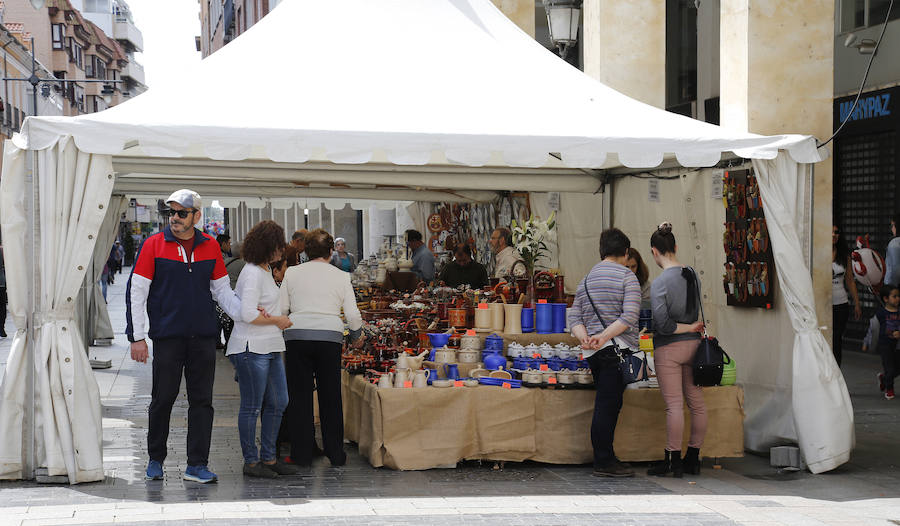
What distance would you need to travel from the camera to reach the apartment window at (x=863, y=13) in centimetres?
1620

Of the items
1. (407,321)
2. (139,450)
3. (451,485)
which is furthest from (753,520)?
(139,450)

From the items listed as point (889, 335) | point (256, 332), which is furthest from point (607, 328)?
point (889, 335)

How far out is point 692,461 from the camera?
7934 mm

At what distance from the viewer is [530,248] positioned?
422 inches

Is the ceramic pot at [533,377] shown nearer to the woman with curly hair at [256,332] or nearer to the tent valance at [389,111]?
the tent valance at [389,111]

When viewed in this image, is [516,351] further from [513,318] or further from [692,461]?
[692,461]

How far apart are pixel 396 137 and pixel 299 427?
2.14 meters

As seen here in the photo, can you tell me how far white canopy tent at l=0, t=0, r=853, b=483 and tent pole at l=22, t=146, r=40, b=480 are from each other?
1 centimetres

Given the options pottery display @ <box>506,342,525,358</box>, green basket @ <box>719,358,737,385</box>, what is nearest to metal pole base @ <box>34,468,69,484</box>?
pottery display @ <box>506,342,525,358</box>

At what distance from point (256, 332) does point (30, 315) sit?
4.75ft

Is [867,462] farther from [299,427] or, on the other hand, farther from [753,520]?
[299,427]

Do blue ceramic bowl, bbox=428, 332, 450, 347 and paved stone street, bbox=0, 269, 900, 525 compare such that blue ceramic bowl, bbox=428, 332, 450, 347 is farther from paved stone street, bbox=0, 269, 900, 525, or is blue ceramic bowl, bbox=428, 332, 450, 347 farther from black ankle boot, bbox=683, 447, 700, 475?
black ankle boot, bbox=683, 447, 700, 475

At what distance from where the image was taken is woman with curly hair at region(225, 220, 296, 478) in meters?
7.42

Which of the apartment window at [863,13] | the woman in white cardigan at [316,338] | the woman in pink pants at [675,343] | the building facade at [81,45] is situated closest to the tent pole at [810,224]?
the woman in pink pants at [675,343]
